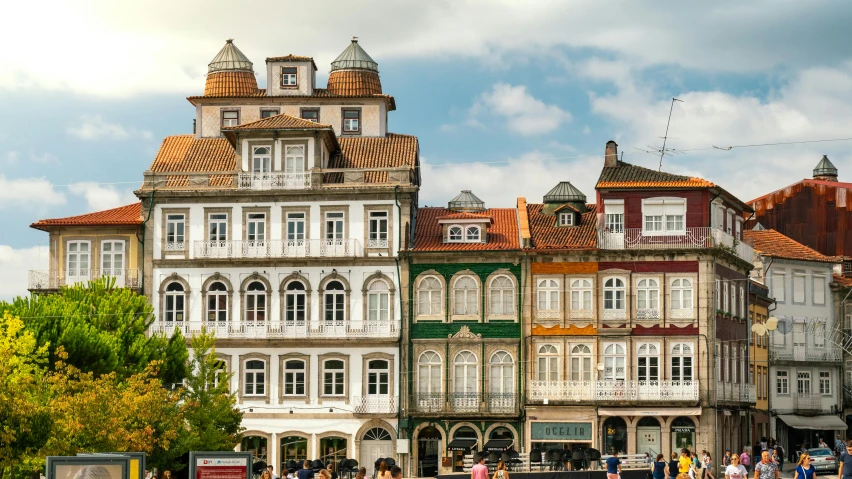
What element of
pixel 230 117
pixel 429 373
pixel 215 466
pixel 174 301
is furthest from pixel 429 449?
pixel 215 466

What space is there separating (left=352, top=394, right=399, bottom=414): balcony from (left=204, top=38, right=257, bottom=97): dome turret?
18.7 metres

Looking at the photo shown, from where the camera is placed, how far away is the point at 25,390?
53125 millimetres

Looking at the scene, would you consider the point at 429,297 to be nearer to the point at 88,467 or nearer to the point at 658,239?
the point at 658,239

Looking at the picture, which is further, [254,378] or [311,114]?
[311,114]

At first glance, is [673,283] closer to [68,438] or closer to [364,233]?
[364,233]

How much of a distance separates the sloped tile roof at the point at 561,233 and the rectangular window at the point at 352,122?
34.6 feet

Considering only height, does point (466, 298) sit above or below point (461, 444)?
above

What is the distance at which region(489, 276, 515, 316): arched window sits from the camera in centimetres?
7544

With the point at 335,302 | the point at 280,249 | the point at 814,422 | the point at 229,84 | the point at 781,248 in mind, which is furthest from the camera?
the point at 781,248

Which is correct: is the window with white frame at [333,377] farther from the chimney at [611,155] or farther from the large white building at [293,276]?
the chimney at [611,155]

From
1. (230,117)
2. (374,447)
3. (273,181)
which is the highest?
(230,117)

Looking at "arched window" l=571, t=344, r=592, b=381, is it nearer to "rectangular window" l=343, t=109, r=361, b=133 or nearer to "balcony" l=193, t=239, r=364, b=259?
"balcony" l=193, t=239, r=364, b=259

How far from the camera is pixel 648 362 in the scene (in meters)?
74.1

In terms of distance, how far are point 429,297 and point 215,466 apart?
3765cm
